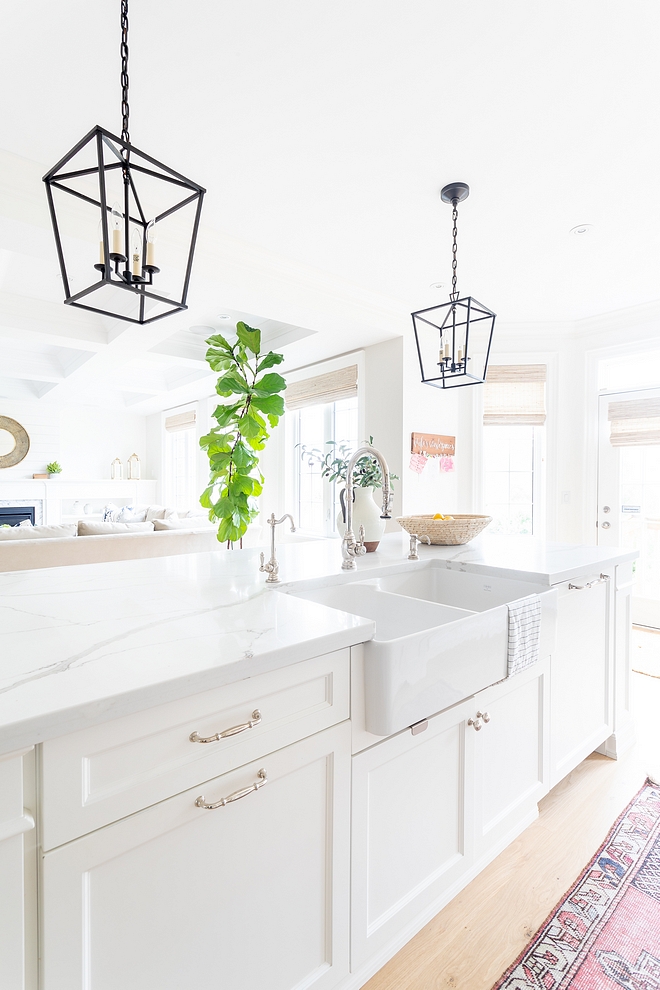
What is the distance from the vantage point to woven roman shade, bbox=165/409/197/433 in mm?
7066

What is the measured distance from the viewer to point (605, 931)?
4.47 ft

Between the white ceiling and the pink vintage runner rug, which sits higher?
the white ceiling

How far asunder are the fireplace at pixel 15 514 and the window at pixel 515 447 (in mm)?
6089

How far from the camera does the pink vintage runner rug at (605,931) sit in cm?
123

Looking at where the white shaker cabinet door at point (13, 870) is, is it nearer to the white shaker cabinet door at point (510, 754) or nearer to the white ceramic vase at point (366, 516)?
the white shaker cabinet door at point (510, 754)

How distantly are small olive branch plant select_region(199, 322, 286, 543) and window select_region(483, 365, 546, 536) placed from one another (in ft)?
7.11

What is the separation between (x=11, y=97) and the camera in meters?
1.84

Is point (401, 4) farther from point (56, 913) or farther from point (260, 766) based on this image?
point (56, 913)

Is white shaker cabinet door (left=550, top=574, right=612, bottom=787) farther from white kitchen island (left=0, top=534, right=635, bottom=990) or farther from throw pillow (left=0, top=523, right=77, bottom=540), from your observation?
throw pillow (left=0, top=523, right=77, bottom=540)

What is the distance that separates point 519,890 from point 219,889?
109cm

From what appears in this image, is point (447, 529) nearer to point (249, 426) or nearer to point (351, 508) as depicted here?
point (351, 508)

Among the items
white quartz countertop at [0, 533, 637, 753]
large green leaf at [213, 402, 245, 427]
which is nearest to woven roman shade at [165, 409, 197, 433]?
large green leaf at [213, 402, 245, 427]

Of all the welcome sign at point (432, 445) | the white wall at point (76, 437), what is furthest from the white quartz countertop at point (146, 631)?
the white wall at point (76, 437)

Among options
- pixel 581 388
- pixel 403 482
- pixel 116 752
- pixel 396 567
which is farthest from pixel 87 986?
pixel 581 388
